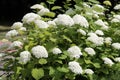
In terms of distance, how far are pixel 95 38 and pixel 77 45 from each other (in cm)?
22

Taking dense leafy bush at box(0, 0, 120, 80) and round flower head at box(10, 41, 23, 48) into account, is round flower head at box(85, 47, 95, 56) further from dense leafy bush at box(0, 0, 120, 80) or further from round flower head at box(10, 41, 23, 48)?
round flower head at box(10, 41, 23, 48)

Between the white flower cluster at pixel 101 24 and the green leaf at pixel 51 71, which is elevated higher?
the white flower cluster at pixel 101 24

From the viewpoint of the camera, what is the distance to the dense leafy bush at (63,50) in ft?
14.1

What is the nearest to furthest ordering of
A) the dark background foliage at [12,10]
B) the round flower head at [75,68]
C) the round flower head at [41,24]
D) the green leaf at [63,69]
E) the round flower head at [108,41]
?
the round flower head at [75,68], the green leaf at [63,69], the round flower head at [41,24], the round flower head at [108,41], the dark background foliage at [12,10]

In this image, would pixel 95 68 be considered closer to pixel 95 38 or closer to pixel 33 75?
pixel 95 38

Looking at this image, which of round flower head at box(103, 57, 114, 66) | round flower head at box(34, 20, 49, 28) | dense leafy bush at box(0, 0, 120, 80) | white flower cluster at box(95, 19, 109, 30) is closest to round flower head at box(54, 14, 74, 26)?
dense leafy bush at box(0, 0, 120, 80)

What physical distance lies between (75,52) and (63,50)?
0.68 feet

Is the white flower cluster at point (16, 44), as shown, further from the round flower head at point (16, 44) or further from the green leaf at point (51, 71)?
the green leaf at point (51, 71)

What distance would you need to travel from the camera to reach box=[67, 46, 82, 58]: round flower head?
428 centimetres

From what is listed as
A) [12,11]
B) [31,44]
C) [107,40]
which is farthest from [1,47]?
[12,11]

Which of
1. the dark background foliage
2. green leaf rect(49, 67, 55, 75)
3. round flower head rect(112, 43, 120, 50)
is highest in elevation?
round flower head rect(112, 43, 120, 50)

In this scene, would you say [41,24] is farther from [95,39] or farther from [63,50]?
[95,39]

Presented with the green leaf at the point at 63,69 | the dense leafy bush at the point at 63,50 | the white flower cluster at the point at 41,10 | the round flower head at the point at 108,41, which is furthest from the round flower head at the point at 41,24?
the round flower head at the point at 108,41

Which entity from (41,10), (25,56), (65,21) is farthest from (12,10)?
(25,56)
